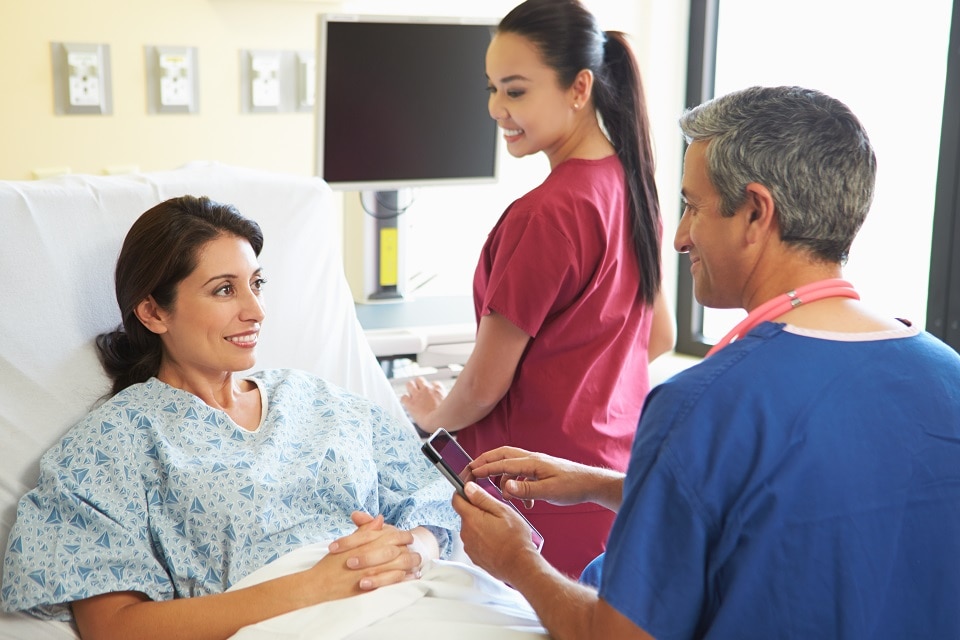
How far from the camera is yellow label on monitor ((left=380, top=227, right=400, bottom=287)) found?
272 cm

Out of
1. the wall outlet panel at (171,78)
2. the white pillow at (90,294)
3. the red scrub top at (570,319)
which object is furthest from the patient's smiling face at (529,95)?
the wall outlet panel at (171,78)

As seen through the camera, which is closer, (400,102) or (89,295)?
(89,295)

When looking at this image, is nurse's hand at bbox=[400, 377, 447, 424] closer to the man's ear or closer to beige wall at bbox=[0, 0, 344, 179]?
the man's ear

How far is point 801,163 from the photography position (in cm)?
104

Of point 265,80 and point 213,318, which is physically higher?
point 265,80

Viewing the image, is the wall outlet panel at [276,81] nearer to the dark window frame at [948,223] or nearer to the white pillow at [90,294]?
the white pillow at [90,294]

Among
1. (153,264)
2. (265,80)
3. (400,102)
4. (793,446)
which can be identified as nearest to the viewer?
(793,446)

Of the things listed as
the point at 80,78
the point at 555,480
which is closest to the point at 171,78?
the point at 80,78

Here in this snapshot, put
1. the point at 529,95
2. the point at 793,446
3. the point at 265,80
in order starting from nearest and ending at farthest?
the point at 793,446, the point at 529,95, the point at 265,80

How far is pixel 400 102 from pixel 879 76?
140 cm

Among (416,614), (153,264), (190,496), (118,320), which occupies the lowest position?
(416,614)

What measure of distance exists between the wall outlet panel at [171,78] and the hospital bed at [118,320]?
2.69 feet

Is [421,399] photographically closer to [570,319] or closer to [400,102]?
[570,319]

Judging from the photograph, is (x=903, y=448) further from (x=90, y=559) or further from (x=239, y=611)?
(x=90, y=559)
